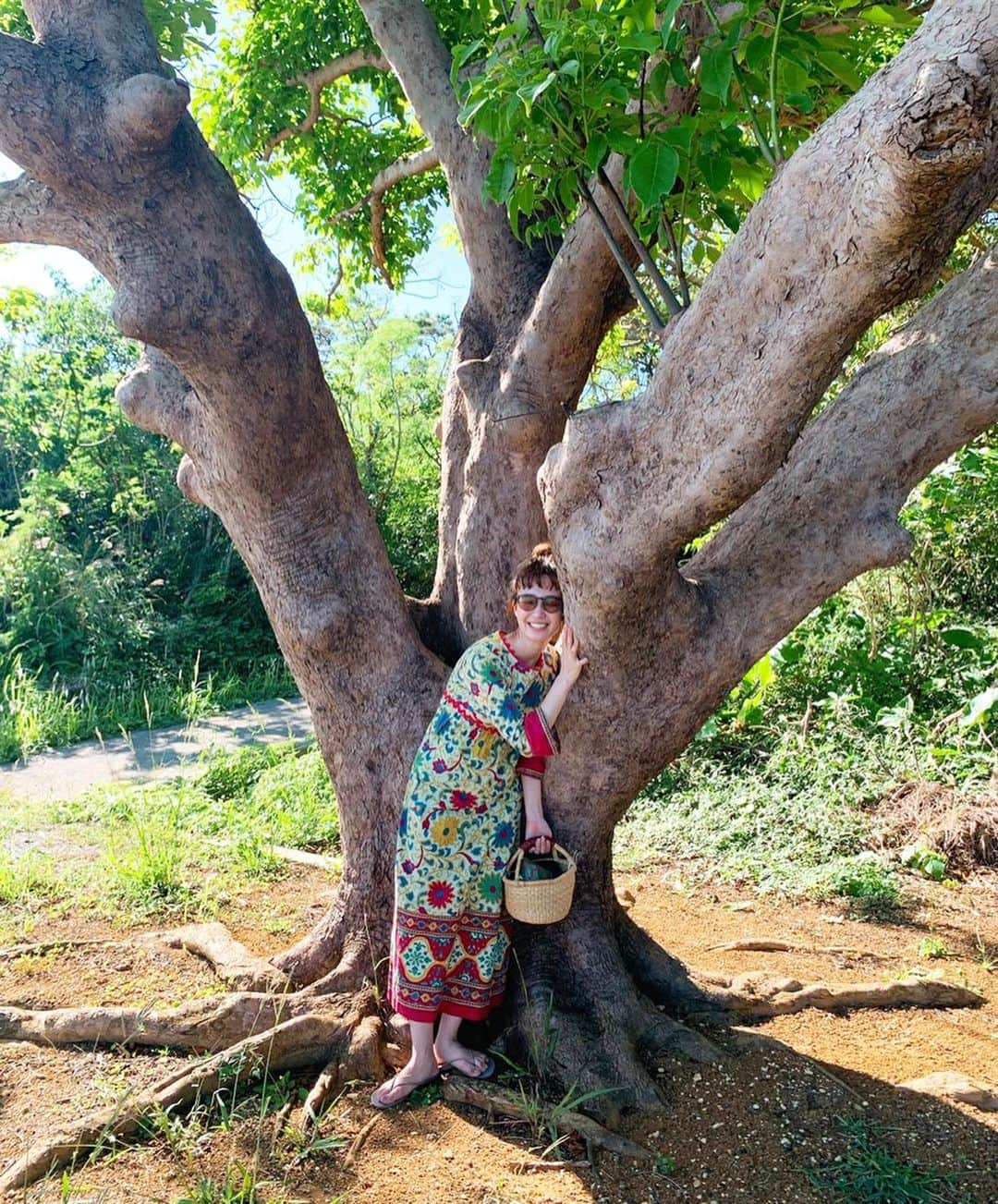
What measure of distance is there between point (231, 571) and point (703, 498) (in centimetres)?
1114

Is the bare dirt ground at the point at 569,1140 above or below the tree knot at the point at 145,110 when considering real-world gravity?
below

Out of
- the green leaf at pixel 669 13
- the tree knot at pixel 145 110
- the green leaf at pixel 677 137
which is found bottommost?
the green leaf at pixel 677 137

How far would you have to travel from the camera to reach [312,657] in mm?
3574

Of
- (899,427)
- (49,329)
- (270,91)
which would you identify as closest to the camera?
(899,427)

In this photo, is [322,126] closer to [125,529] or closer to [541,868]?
[541,868]

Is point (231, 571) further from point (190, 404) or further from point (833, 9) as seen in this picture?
point (833, 9)

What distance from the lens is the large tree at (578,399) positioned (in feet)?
7.26

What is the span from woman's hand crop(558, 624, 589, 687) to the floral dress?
181mm

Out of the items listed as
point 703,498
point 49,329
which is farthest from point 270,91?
point 49,329

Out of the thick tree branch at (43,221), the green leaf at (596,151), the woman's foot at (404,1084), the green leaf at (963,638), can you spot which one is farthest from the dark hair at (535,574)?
the green leaf at (963,638)

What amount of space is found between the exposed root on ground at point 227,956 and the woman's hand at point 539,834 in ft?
3.73

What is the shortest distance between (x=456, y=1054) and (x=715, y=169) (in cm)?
267

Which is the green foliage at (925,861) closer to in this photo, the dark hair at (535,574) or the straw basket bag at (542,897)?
the straw basket bag at (542,897)

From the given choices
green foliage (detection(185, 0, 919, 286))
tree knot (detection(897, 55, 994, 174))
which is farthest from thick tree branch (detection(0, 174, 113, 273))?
tree knot (detection(897, 55, 994, 174))
